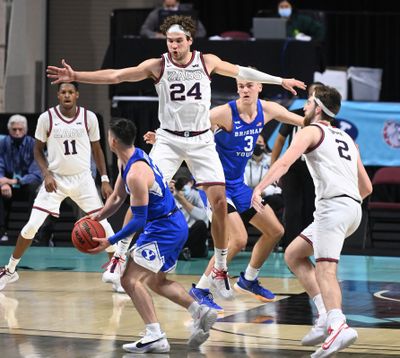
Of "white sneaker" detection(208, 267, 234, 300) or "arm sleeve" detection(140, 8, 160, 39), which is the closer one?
"white sneaker" detection(208, 267, 234, 300)

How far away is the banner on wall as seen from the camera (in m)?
14.6

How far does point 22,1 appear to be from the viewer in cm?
1775

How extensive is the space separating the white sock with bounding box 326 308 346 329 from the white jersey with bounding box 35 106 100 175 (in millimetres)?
4428

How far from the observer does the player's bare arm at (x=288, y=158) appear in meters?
6.73

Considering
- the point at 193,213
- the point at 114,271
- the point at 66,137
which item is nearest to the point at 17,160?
the point at 193,213

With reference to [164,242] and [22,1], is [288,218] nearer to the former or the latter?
[164,242]

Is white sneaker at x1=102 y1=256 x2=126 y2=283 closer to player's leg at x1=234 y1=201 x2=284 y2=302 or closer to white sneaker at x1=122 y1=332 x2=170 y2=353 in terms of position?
player's leg at x1=234 y1=201 x2=284 y2=302

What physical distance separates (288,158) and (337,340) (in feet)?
3.82

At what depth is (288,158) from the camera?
6.80 meters

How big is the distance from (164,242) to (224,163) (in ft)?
7.54

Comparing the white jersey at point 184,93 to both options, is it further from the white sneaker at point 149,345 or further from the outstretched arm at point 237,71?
the white sneaker at point 149,345

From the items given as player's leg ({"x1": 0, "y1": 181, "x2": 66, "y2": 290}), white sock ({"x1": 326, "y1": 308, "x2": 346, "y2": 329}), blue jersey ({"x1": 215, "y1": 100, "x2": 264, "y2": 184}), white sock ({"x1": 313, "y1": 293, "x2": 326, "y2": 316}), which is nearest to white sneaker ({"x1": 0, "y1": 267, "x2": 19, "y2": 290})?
player's leg ({"x1": 0, "y1": 181, "x2": 66, "y2": 290})

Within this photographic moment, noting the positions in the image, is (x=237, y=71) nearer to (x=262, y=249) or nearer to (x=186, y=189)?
(x=262, y=249)

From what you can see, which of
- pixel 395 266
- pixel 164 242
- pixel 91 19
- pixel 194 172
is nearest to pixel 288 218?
pixel 395 266
